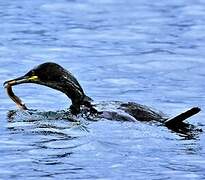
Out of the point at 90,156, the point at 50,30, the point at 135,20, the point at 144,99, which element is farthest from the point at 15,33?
the point at 90,156

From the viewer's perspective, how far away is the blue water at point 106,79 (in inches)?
470

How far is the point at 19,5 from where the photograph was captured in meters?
22.6

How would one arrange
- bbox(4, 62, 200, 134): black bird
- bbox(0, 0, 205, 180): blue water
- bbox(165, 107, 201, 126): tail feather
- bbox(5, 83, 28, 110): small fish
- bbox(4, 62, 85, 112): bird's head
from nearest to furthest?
bbox(0, 0, 205, 180): blue water
bbox(165, 107, 201, 126): tail feather
bbox(4, 62, 200, 134): black bird
bbox(4, 62, 85, 112): bird's head
bbox(5, 83, 28, 110): small fish

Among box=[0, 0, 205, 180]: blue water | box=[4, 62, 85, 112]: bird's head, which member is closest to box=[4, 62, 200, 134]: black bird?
box=[4, 62, 85, 112]: bird's head

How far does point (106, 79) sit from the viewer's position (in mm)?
17000

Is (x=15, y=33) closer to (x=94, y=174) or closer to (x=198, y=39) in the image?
(x=198, y=39)

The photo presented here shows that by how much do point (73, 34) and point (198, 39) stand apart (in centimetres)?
206

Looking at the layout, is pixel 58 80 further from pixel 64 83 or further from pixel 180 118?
pixel 180 118

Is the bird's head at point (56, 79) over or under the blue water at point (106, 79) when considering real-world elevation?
over

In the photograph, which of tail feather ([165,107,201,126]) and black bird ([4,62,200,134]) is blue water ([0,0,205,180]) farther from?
black bird ([4,62,200,134])

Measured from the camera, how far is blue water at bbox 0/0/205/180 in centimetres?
1193

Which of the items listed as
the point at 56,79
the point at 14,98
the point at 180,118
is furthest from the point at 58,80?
the point at 180,118

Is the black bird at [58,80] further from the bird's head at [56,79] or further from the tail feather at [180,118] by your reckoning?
the tail feather at [180,118]

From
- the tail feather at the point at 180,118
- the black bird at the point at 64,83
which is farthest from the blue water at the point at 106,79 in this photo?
the black bird at the point at 64,83
